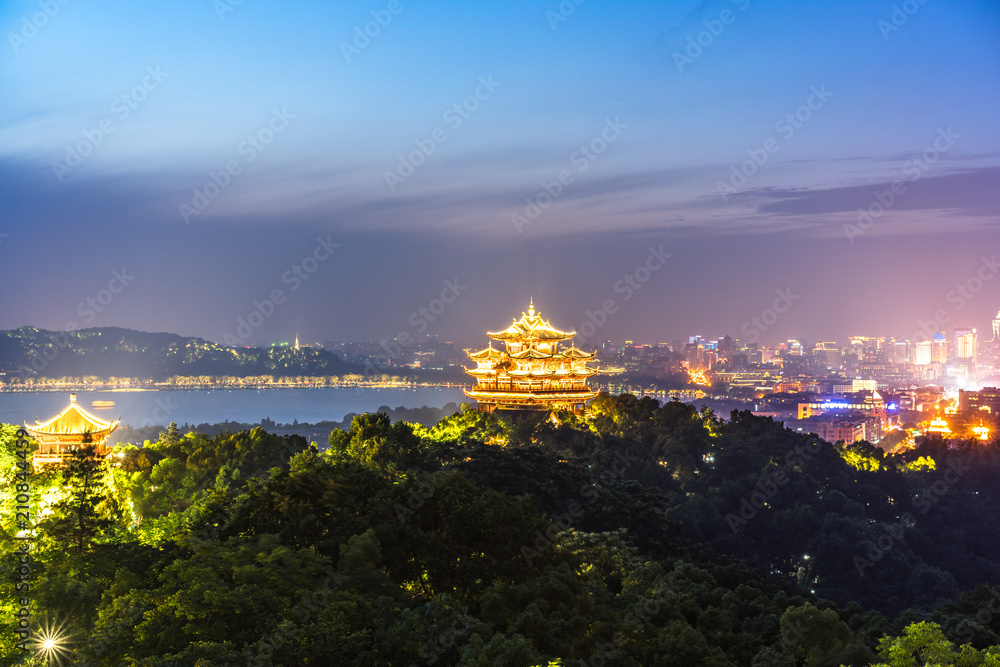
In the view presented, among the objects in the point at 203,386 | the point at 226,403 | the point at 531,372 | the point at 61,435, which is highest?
the point at 203,386

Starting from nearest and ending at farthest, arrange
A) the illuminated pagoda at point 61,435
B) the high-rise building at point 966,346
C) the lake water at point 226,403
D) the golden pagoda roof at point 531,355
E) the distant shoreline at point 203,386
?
the illuminated pagoda at point 61,435, the golden pagoda roof at point 531,355, the lake water at point 226,403, the distant shoreline at point 203,386, the high-rise building at point 966,346

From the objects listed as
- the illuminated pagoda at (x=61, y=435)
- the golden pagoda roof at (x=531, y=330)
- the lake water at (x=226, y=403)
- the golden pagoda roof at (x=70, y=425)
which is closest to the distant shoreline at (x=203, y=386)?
the lake water at (x=226, y=403)

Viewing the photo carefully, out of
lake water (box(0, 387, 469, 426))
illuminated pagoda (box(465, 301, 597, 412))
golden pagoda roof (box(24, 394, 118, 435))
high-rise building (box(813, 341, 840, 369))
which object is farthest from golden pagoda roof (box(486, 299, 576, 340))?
high-rise building (box(813, 341, 840, 369))

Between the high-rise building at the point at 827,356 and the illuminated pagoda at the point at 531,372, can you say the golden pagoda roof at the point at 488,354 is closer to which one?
the illuminated pagoda at the point at 531,372

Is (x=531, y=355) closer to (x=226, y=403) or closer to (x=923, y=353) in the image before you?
(x=226, y=403)

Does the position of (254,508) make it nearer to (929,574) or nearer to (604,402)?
(929,574)

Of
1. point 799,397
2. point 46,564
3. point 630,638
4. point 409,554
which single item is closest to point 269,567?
point 409,554

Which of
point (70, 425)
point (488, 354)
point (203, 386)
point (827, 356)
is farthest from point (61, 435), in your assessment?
point (827, 356)
